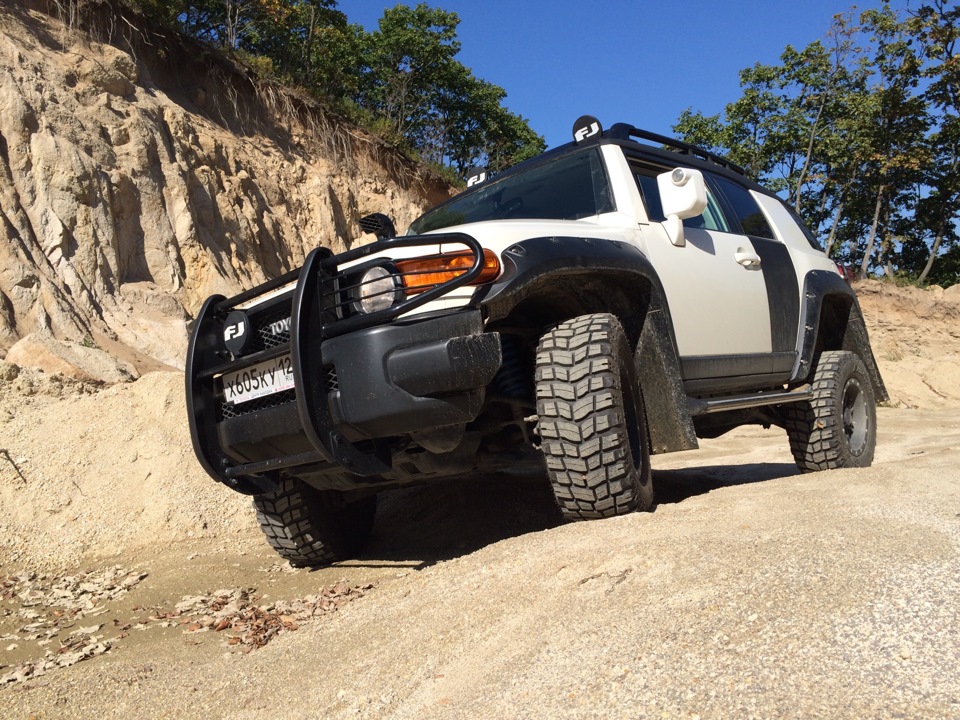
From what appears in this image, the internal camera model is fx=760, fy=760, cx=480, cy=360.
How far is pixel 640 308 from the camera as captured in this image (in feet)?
12.2

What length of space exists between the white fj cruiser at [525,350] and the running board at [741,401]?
2 cm

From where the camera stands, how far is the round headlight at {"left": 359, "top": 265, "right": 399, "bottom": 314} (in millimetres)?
2854

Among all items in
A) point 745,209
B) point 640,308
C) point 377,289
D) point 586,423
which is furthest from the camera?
point 745,209

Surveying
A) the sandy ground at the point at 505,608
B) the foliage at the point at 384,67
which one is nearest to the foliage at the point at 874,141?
the foliage at the point at 384,67

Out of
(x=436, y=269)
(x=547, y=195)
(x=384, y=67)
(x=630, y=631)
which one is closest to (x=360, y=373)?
(x=436, y=269)

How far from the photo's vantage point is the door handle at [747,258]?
450cm

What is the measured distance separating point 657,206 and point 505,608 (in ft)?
8.30

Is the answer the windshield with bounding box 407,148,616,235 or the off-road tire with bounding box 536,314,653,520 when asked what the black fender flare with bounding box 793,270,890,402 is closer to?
the windshield with bounding box 407,148,616,235

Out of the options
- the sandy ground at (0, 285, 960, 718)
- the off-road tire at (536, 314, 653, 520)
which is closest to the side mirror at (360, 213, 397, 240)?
the off-road tire at (536, 314, 653, 520)

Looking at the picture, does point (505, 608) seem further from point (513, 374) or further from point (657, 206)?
point (657, 206)

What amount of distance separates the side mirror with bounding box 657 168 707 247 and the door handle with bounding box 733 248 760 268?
0.80 meters

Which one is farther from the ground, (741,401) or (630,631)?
(741,401)

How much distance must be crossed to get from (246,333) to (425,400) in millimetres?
955

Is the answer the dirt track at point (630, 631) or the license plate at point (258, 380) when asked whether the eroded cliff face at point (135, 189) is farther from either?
the dirt track at point (630, 631)
